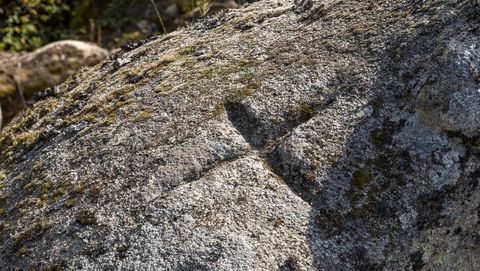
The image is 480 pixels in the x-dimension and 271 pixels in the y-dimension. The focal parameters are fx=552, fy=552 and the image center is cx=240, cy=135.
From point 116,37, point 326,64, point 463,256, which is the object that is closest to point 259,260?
point 463,256

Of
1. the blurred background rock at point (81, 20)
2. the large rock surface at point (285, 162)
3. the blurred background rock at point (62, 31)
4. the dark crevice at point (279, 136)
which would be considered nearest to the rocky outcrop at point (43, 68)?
the blurred background rock at point (62, 31)

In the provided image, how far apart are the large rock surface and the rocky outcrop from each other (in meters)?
4.97

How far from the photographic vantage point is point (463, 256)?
8.91 ft

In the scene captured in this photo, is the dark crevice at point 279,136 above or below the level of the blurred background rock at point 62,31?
above

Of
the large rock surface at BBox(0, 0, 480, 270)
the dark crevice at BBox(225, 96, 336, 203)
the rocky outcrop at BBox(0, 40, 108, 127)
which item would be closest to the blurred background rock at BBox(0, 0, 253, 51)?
the rocky outcrop at BBox(0, 40, 108, 127)

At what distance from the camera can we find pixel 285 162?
2893 mm

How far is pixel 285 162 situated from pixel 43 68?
21.4 ft

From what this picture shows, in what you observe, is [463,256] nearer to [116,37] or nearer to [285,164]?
[285,164]

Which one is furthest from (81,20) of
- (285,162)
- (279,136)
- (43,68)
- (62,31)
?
(285,162)

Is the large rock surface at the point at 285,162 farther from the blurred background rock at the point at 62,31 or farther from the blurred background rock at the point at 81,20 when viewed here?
the blurred background rock at the point at 81,20

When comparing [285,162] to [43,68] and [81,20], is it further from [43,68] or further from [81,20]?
[81,20]

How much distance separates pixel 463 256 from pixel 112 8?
373 inches

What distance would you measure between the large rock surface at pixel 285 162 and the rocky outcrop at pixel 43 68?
497cm

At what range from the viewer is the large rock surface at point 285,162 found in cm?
262
